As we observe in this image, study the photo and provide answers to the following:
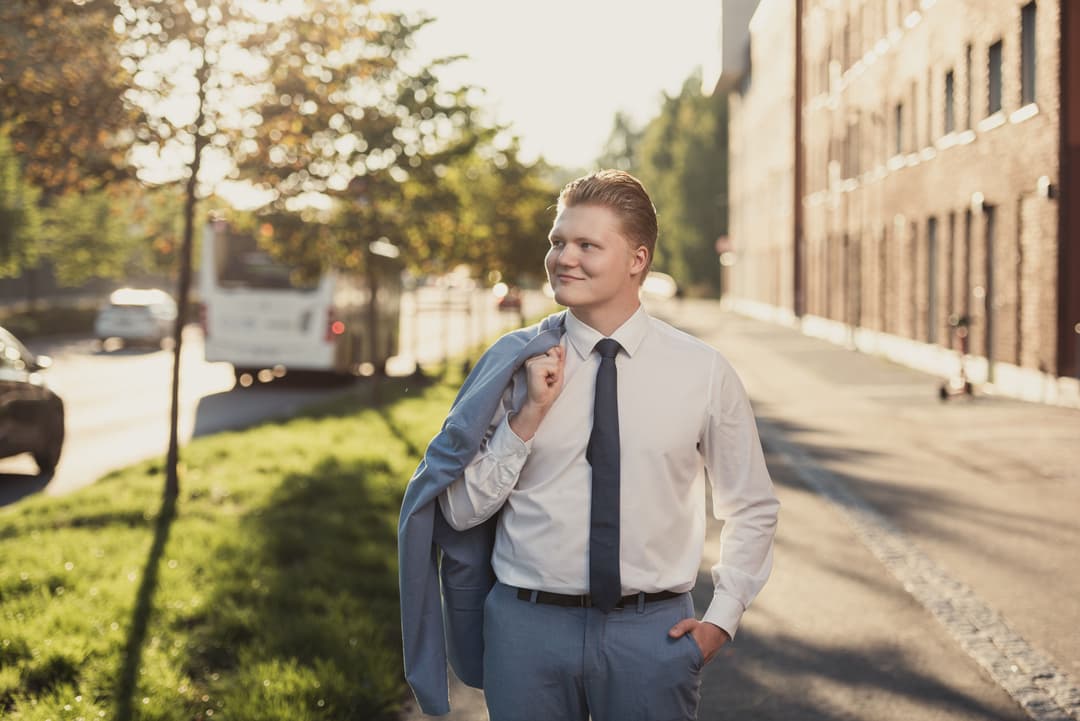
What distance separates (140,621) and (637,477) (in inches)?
158

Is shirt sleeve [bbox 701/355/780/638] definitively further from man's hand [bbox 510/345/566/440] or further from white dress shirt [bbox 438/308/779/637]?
man's hand [bbox 510/345/566/440]

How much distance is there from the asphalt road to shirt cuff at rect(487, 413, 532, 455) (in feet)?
30.5

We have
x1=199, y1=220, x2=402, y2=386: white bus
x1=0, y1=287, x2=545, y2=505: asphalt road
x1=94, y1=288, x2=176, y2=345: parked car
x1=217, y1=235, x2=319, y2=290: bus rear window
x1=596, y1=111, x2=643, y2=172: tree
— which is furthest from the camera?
x1=596, y1=111, x2=643, y2=172: tree

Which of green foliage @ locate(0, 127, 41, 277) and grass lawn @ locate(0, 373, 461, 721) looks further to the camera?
green foliage @ locate(0, 127, 41, 277)

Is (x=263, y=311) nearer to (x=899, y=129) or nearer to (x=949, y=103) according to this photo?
(x=949, y=103)

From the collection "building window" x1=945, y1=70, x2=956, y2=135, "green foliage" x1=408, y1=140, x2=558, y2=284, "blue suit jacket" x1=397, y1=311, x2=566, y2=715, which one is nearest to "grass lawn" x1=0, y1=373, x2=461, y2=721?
"blue suit jacket" x1=397, y1=311, x2=566, y2=715

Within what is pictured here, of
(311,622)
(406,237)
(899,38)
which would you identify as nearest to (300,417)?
(406,237)

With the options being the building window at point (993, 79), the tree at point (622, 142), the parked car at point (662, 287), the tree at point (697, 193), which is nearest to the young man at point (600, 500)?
the building window at point (993, 79)

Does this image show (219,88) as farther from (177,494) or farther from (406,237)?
(406,237)

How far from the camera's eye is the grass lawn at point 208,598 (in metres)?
5.08

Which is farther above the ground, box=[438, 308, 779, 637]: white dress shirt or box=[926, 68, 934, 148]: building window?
box=[926, 68, 934, 148]: building window

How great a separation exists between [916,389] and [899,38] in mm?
12835

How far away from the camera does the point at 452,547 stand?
3.01 metres

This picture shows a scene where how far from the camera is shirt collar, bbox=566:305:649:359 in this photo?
2.91 metres
